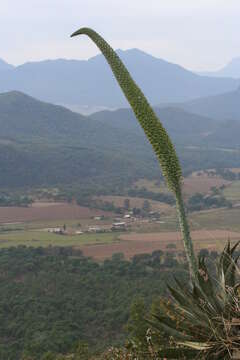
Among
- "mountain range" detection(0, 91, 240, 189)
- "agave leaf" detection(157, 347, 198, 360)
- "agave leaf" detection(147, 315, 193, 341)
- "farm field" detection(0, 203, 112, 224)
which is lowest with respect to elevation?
"agave leaf" detection(157, 347, 198, 360)

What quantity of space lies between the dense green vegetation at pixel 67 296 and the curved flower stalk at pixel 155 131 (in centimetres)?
1568

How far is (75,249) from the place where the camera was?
48.1 m

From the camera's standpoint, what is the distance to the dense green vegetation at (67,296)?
909 inches

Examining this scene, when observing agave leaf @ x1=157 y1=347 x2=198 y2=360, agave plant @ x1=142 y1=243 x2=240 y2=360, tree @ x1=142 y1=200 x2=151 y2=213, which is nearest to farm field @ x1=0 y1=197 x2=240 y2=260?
tree @ x1=142 y1=200 x2=151 y2=213

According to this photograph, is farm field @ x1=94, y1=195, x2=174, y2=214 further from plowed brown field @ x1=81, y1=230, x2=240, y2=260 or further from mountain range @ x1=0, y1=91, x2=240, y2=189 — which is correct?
plowed brown field @ x1=81, y1=230, x2=240, y2=260

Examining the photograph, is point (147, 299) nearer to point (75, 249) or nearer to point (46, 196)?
point (75, 249)

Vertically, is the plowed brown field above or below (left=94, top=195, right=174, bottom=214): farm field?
below

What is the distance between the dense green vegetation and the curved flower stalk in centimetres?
1568

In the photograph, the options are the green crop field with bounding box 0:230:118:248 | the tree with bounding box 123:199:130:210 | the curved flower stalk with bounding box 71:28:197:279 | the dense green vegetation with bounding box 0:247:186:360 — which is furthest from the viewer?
the tree with bounding box 123:199:130:210

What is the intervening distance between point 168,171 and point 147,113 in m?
0.42

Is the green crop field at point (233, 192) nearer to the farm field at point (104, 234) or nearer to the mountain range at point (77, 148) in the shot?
the farm field at point (104, 234)

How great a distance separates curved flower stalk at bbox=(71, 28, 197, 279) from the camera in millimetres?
3521

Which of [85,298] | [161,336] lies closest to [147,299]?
[85,298]

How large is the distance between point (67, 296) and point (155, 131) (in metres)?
27.3
